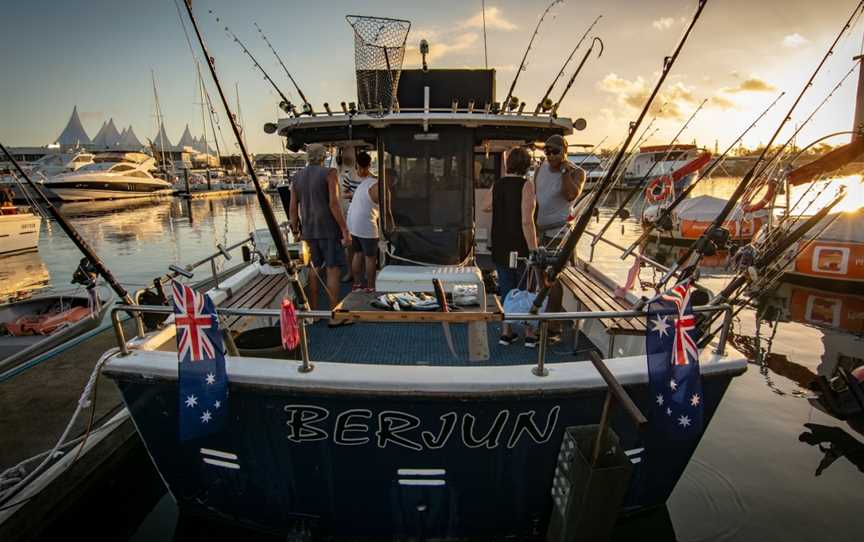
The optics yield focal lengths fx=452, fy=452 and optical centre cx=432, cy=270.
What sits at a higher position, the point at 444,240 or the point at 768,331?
the point at 444,240

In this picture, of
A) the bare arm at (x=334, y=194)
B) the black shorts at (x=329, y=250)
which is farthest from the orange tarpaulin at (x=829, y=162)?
the black shorts at (x=329, y=250)

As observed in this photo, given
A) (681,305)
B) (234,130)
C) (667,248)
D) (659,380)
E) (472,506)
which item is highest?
(234,130)

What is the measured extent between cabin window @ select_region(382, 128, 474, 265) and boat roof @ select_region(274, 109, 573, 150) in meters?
0.19

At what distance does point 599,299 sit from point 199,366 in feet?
12.5

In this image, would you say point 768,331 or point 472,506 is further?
point 768,331

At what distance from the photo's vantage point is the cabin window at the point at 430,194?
203 inches

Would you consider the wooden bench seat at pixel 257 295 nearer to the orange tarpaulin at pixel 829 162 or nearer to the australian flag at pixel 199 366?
the australian flag at pixel 199 366

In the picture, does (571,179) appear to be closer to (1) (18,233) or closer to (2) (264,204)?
(2) (264,204)

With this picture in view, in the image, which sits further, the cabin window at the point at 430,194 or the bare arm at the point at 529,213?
the cabin window at the point at 430,194

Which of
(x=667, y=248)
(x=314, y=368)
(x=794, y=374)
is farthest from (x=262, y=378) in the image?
(x=667, y=248)

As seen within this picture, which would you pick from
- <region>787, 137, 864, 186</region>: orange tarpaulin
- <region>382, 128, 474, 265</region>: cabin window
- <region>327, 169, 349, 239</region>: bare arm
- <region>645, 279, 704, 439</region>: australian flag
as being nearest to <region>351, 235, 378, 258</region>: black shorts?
<region>382, 128, 474, 265</region>: cabin window

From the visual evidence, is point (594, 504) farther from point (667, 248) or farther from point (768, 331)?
point (667, 248)

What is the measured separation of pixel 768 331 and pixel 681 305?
9.32 metres

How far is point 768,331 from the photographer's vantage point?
9852 millimetres
